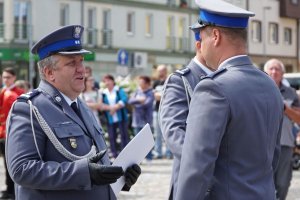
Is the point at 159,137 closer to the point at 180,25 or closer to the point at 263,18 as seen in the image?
the point at 180,25

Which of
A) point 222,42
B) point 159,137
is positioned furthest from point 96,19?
point 222,42

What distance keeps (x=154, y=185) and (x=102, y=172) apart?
768cm

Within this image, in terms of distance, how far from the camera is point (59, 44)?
416 centimetres

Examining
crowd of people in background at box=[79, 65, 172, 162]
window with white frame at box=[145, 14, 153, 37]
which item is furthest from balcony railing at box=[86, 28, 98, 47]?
crowd of people in background at box=[79, 65, 172, 162]

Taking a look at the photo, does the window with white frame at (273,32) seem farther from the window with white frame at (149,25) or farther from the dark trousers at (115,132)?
the dark trousers at (115,132)

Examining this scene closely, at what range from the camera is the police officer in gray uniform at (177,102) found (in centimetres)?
489

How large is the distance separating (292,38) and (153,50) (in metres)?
16.8

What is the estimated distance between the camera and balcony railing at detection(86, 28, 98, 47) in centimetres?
4353

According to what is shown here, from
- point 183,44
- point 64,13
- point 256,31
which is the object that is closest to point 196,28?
point 64,13

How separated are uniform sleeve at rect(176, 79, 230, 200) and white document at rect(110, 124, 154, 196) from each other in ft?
2.35

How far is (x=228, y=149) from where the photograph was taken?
11.4 feet

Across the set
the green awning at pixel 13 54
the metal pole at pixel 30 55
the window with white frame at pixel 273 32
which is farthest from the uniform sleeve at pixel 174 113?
the window with white frame at pixel 273 32

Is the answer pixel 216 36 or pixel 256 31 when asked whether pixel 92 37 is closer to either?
pixel 256 31

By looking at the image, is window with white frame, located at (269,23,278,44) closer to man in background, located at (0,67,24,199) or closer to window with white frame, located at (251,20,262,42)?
window with white frame, located at (251,20,262,42)
